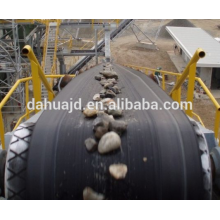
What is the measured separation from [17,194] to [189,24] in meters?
41.4

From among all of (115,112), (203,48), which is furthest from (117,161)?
(203,48)

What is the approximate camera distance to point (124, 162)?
2691 millimetres

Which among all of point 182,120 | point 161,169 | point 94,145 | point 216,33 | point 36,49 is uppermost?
point 216,33

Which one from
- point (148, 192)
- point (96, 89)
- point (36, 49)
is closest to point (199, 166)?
point (148, 192)

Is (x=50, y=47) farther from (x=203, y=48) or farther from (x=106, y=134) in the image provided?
(x=106, y=134)

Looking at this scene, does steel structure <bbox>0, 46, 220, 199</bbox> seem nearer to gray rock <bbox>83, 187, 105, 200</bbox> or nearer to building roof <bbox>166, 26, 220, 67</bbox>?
gray rock <bbox>83, 187, 105, 200</bbox>

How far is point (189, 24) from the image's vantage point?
4019cm

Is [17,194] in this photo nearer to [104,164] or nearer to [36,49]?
[104,164]

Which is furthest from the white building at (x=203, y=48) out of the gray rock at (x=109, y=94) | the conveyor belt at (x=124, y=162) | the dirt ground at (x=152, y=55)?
the conveyor belt at (x=124, y=162)

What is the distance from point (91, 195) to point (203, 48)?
1994 cm

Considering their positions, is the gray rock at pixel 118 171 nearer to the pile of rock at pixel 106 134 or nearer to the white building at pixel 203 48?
the pile of rock at pixel 106 134

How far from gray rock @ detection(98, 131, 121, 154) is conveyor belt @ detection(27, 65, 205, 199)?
0.20 ft

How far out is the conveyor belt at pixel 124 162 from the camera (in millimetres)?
2654

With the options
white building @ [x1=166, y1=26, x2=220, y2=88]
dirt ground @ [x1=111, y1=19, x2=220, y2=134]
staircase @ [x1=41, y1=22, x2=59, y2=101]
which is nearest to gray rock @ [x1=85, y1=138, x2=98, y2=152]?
dirt ground @ [x1=111, y1=19, x2=220, y2=134]
